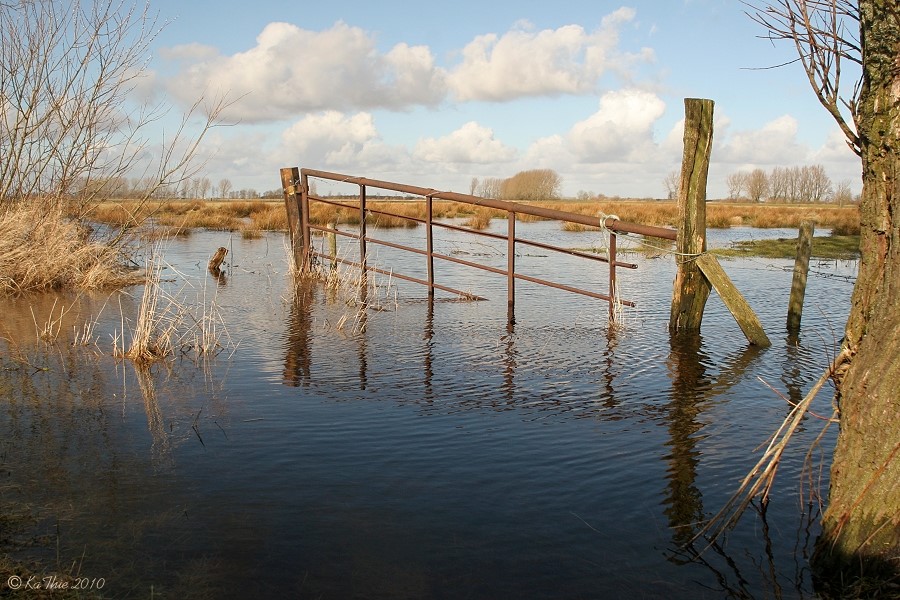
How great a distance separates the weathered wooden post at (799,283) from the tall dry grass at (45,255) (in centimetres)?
940

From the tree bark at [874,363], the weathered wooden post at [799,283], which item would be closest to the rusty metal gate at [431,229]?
the weathered wooden post at [799,283]

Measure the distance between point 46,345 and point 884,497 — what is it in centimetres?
696

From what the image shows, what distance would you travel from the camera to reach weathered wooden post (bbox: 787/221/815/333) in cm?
858

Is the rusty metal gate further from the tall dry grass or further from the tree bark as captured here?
the tree bark

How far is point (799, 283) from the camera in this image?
8.60 m

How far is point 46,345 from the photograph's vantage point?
7.14 m

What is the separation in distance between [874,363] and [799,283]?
6.00m

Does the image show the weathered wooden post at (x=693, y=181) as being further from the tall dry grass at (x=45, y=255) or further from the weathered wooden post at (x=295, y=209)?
the tall dry grass at (x=45, y=255)

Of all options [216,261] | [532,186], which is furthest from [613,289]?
[532,186]

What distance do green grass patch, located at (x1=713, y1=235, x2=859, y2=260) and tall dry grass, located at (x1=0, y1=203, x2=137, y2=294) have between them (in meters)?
15.5

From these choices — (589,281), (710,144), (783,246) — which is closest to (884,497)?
(710,144)

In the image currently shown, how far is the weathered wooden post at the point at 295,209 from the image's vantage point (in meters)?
12.4

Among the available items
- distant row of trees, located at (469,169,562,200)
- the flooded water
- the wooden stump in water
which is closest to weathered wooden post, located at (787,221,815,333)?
the flooded water

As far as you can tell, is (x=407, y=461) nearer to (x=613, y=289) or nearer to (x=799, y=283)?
(x=613, y=289)
